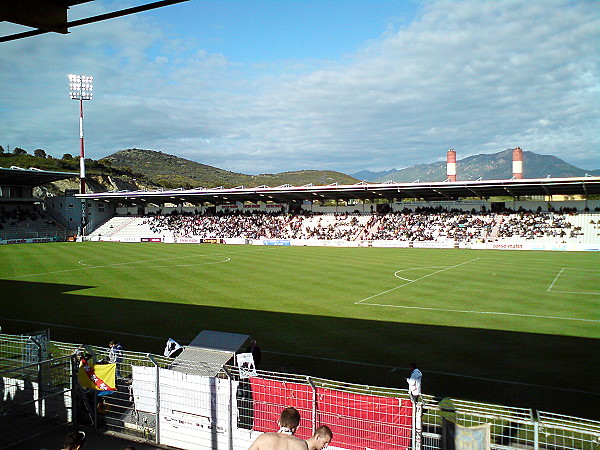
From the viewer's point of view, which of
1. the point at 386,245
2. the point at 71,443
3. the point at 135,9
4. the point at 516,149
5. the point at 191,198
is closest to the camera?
the point at 71,443

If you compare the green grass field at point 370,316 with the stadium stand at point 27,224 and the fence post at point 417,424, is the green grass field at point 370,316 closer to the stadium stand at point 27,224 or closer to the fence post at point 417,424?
the fence post at point 417,424

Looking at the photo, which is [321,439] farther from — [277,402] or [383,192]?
[383,192]

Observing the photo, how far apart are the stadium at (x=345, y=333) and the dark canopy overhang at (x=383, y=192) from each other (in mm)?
570

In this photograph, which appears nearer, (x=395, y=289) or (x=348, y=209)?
(x=395, y=289)

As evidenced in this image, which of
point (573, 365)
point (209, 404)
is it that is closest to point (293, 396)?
point (209, 404)

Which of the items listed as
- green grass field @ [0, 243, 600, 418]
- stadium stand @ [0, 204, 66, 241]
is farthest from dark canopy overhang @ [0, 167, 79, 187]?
green grass field @ [0, 243, 600, 418]

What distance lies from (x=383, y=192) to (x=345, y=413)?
5864 cm

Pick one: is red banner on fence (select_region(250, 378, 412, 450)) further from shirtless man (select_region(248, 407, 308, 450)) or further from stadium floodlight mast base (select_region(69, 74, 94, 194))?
stadium floodlight mast base (select_region(69, 74, 94, 194))

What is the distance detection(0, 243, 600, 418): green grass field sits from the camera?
41.5ft

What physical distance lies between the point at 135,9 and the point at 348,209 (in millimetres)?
64959

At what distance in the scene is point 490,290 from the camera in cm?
2456

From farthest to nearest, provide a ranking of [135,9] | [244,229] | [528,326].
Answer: [244,229] → [528,326] → [135,9]

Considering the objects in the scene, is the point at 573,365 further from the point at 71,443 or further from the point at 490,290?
the point at 71,443

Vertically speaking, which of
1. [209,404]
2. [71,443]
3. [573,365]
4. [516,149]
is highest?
[516,149]
